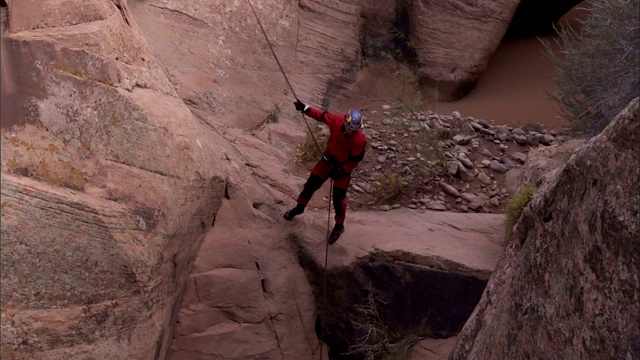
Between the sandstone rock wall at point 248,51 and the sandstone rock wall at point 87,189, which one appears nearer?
the sandstone rock wall at point 87,189

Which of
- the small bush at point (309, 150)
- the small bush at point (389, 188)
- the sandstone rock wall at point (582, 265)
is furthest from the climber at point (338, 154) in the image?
the sandstone rock wall at point (582, 265)

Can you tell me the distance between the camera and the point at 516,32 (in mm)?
11133

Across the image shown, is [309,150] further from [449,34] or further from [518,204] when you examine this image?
[449,34]

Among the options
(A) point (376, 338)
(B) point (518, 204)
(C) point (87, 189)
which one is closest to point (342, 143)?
(B) point (518, 204)

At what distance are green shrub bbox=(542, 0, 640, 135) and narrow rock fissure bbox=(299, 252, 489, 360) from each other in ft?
7.99

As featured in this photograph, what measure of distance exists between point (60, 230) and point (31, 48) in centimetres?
125

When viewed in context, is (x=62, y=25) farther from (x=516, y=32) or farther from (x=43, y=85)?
(x=516, y=32)

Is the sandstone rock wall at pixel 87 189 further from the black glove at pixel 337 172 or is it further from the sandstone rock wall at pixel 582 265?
the sandstone rock wall at pixel 582 265

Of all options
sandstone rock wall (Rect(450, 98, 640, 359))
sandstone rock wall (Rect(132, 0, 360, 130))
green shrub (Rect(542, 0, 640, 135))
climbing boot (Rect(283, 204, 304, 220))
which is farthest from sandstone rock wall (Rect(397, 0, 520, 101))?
sandstone rock wall (Rect(450, 98, 640, 359))

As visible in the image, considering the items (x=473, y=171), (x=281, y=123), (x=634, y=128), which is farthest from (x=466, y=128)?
(x=634, y=128)

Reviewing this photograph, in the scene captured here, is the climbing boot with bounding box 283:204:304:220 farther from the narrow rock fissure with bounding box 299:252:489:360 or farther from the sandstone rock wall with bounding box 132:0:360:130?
the sandstone rock wall with bounding box 132:0:360:130

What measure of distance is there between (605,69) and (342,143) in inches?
133

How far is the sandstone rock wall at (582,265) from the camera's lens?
109 inches

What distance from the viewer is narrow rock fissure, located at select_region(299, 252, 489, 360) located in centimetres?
573
